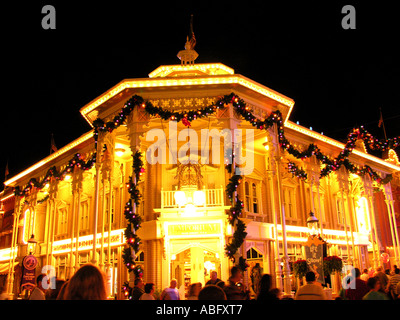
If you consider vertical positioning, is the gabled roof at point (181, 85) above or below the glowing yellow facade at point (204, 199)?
above

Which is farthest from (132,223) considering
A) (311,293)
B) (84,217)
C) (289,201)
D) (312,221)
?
(84,217)

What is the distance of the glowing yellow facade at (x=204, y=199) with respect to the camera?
13602 millimetres

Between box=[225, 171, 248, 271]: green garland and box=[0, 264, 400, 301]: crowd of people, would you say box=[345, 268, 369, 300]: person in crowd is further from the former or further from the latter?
box=[225, 171, 248, 271]: green garland

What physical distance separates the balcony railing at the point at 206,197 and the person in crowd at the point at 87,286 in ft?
41.7

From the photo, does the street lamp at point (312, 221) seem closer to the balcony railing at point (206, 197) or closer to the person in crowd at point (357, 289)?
the balcony railing at point (206, 197)

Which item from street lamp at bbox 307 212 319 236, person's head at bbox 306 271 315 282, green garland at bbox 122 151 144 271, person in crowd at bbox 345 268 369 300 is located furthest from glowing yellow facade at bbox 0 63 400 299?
person's head at bbox 306 271 315 282

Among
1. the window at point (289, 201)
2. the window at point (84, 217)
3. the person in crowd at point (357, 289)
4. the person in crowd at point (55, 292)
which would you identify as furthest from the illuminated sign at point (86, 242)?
the person in crowd at point (357, 289)

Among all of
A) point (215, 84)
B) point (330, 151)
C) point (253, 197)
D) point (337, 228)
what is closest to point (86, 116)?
point (215, 84)

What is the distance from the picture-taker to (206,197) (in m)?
16.9

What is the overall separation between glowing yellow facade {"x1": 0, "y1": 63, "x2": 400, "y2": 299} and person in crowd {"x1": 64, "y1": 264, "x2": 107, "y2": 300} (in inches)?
367

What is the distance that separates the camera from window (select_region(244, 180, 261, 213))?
1898 cm

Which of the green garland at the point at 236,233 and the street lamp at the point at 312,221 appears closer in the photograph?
the green garland at the point at 236,233

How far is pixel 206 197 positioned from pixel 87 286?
1378 cm
